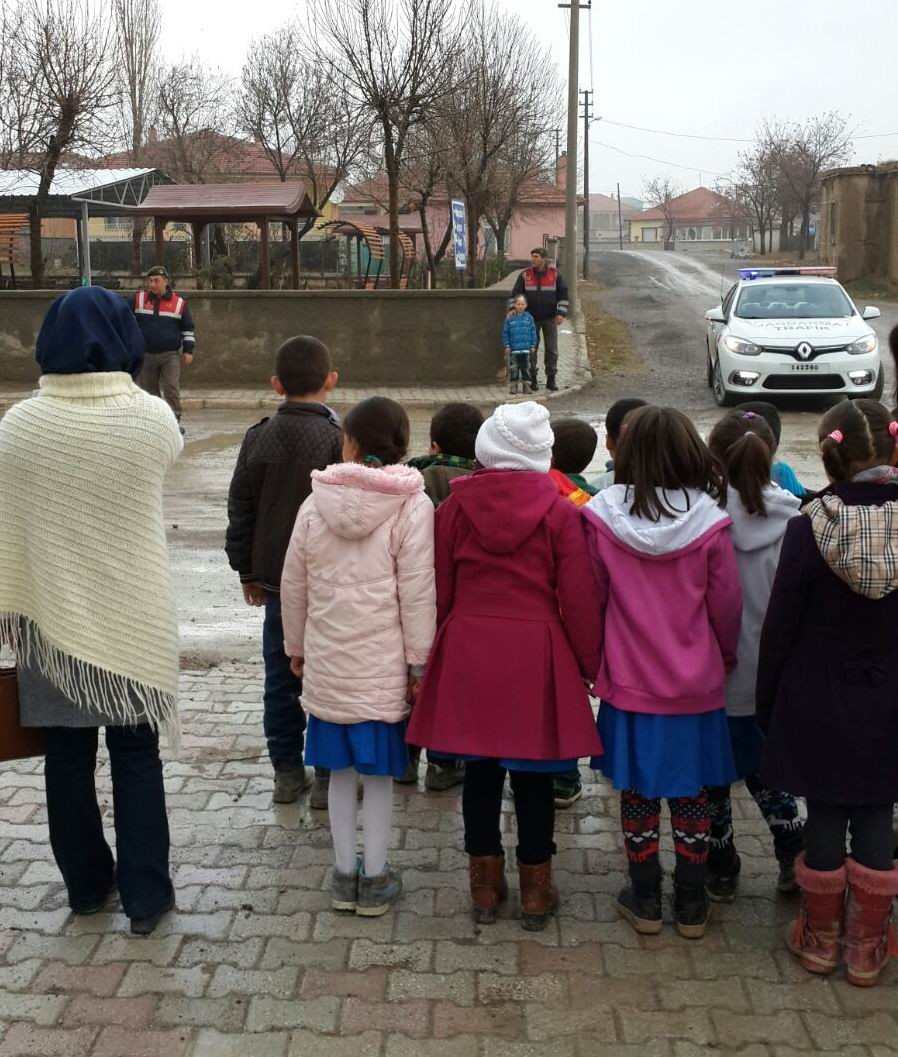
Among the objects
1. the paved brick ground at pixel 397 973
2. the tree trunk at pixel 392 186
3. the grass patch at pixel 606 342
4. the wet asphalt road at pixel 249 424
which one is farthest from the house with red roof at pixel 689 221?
the paved brick ground at pixel 397 973

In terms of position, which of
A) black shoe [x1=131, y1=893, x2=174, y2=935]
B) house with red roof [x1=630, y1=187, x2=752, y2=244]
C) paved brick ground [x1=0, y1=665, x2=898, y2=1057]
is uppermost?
house with red roof [x1=630, y1=187, x2=752, y2=244]

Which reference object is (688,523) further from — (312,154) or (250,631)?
(312,154)

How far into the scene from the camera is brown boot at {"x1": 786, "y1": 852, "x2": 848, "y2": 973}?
345 cm

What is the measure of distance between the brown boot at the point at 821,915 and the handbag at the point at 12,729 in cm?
226

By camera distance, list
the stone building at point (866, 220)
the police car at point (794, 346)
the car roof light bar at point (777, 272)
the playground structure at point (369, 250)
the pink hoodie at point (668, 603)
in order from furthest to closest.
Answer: the stone building at point (866, 220) < the playground structure at point (369, 250) < the car roof light bar at point (777, 272) < the police car at point (794, 346) < the pink hoodie at point (668, 603)

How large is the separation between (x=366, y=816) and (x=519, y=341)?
14.4 meters

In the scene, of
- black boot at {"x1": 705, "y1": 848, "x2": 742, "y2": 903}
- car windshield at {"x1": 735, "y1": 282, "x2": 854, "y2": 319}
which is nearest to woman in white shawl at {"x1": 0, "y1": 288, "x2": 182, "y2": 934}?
black boot at {"x1": 705, "y1": 848, "x2": 742, "y2": 903}

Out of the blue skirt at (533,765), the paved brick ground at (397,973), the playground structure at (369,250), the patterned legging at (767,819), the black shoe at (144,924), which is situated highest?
the playground structure at (369,250)

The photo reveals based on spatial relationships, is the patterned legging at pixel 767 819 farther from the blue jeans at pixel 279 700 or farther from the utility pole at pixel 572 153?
the utility pole at pixel 572 153

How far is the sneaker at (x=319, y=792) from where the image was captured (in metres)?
4.56

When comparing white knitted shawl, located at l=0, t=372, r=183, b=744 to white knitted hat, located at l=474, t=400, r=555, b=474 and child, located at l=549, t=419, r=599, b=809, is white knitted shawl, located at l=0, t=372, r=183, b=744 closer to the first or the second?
white knitted hat, located at l=474, t=400, r=555, b=474

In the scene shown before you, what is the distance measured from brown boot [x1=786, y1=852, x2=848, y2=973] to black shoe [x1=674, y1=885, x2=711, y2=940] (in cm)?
31

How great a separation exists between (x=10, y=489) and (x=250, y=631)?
3.68m

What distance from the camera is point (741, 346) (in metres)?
16.2
